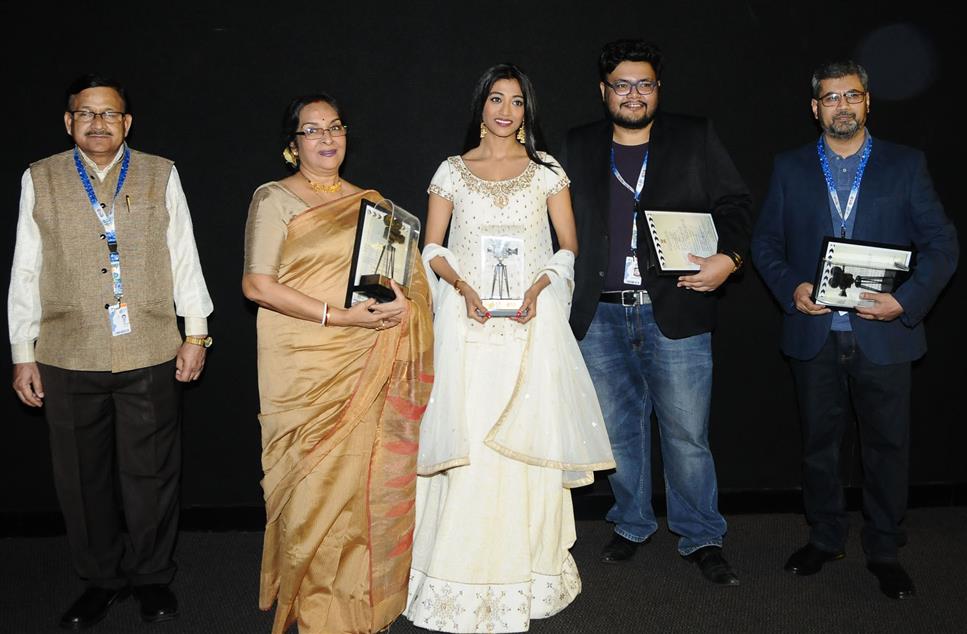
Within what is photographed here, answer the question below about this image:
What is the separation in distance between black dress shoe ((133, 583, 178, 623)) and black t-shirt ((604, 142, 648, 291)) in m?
1.94

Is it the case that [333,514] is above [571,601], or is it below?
above

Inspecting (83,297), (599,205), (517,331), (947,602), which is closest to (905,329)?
(947,602)

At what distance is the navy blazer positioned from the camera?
10.2 ft

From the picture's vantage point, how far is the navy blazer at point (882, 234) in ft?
10.2

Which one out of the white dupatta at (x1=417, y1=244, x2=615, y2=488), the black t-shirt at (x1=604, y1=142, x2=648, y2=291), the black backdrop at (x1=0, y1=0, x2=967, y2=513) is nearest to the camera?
the white dupatta at (x1=417, y1=244, x2=615, y2=488)

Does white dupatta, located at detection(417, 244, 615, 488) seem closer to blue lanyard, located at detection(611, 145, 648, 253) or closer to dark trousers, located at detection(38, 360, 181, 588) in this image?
blue lanyard, located at detection(611, 145, 648, 253)

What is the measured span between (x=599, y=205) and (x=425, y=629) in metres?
1.63

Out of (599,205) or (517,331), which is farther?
(599,205)

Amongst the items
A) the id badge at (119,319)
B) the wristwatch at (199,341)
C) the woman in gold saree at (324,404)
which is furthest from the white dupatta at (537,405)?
the id badge at (119,319)

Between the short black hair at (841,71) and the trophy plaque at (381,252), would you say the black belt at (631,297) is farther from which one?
the short black hair at (841,71)

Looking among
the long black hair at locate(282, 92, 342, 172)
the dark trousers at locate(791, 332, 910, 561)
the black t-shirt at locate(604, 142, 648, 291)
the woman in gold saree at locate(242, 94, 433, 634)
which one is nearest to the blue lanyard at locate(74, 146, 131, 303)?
the woman in gold saree at locate(242, 94, 433, 634)

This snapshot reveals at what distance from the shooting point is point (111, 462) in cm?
311

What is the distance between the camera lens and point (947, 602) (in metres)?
3.08

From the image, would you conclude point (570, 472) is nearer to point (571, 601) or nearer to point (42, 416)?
point (571, 601)
